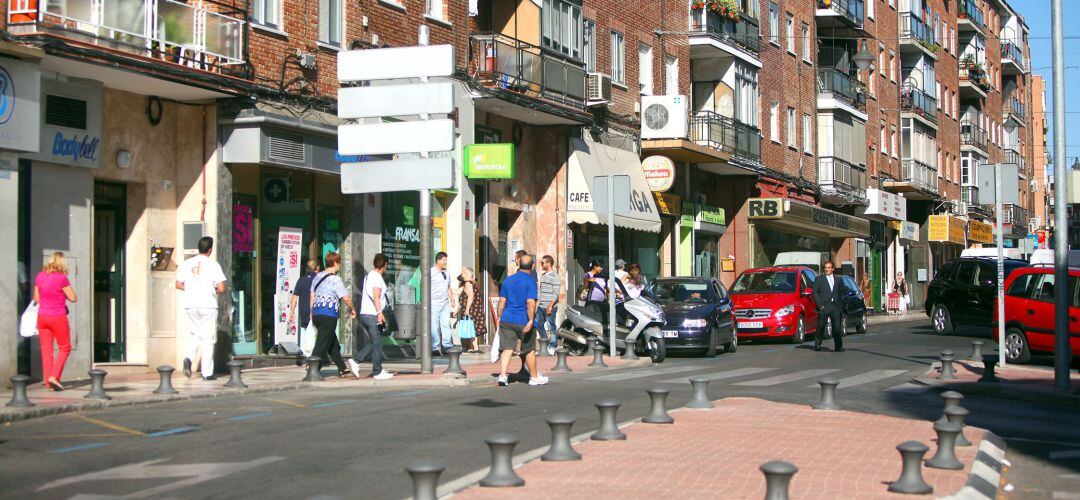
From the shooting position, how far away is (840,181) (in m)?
48.5

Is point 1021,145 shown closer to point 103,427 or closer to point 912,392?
point 912,392

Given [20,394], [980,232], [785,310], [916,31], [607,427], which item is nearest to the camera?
[607,427]

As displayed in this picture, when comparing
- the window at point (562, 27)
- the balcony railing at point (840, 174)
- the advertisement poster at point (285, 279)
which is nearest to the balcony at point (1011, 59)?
the balcony railing at point (840, 174)

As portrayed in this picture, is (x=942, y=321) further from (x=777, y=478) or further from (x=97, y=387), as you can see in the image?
(x=777, y=478)

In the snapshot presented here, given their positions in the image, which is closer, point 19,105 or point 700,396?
point 700,396

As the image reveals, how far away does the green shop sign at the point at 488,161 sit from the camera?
24.3m

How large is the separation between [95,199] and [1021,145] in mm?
80685

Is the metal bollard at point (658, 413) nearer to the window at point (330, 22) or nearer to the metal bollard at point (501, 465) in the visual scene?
the metal bollard at point (501, 465)

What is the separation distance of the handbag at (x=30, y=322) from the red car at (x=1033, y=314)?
14742 millimetres

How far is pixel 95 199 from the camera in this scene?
60.1 feet

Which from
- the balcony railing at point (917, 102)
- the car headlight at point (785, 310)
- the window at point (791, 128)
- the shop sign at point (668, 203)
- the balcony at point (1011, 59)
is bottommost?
the car headlight at point (785, 310)

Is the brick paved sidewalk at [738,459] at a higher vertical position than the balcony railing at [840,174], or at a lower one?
lower

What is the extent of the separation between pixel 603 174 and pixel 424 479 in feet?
80.3

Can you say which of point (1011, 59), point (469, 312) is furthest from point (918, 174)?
point (469, 312)
